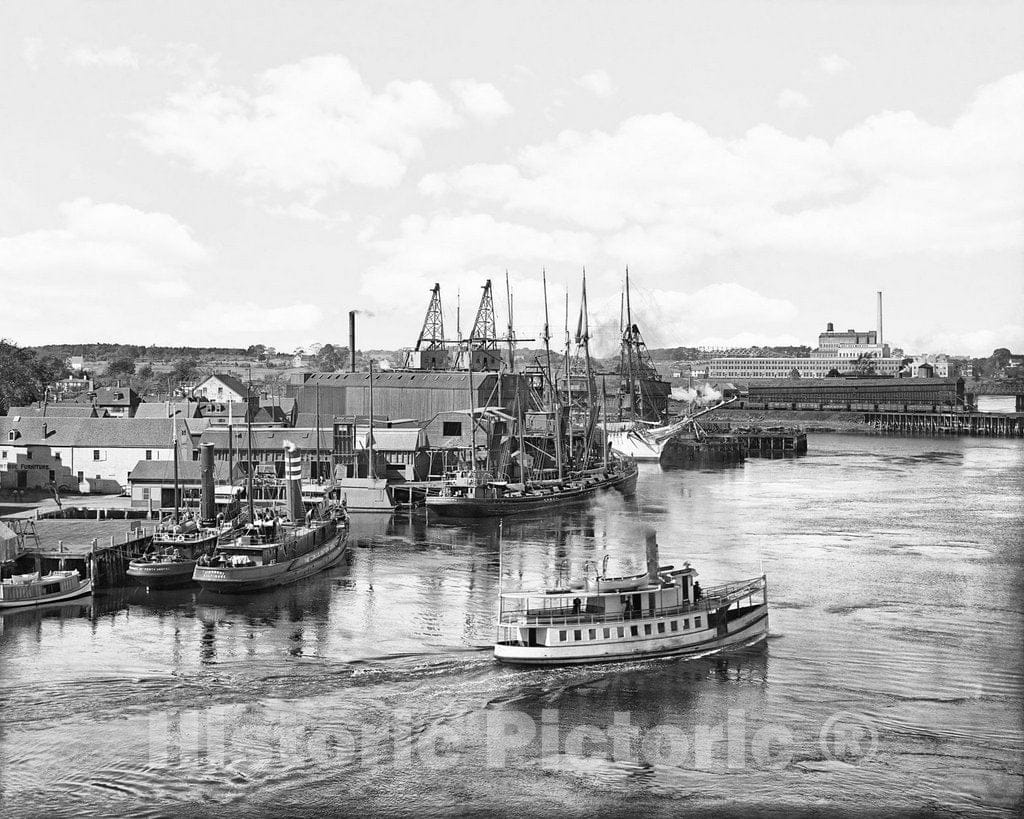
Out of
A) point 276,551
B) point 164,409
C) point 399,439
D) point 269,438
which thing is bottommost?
point 276,551

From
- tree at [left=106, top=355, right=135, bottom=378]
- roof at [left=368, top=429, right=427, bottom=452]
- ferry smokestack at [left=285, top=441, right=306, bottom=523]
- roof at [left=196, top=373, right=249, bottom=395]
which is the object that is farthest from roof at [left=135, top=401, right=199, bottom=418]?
tree at [left=106, top=355, right=135, bottom=378]

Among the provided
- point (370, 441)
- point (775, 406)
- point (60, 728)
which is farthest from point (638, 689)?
point (775, 406)

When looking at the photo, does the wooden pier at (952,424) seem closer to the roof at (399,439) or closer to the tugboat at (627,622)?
the roof at (399,439)

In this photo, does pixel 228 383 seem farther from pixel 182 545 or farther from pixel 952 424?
pixel 952 424

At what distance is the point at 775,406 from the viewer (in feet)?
608

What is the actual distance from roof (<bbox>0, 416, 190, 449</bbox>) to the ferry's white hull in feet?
130

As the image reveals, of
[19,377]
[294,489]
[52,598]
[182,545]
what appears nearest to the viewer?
[52,598]

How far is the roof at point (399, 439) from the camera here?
71438 millimetres

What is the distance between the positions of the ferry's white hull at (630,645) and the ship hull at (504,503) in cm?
3067

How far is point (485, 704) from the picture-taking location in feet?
94.0

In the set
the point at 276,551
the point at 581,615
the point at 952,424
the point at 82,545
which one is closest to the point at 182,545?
the point at 82,545

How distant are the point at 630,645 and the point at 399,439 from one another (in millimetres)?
41144

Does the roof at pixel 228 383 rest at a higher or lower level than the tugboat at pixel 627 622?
higher

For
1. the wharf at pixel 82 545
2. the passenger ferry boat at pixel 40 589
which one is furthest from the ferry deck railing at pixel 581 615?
the wharf at pixel 82 545
